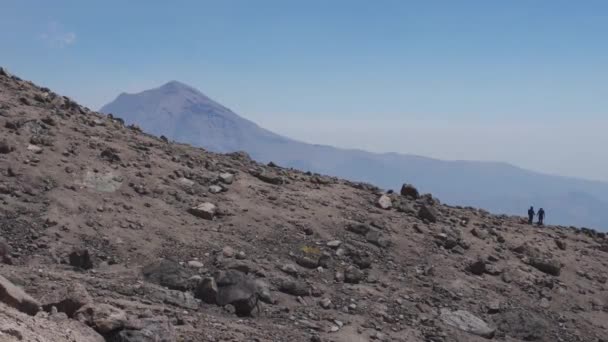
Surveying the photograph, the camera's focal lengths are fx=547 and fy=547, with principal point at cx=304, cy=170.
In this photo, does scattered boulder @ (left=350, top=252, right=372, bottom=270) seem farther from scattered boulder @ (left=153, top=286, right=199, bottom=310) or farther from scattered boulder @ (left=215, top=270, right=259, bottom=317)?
scattered boulder @ (left=153, top=286, right=199, bottom=310)

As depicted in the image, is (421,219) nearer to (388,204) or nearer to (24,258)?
(388,204)

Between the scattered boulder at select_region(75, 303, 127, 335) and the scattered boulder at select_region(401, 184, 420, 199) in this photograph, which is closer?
Result: the scattered boulder at select_region(75, 303, 127, 335)

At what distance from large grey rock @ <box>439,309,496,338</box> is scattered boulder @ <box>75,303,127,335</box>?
24.3 ft

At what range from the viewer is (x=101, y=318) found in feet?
24.2

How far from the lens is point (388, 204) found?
18000 mm

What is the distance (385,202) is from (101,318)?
12.0 m

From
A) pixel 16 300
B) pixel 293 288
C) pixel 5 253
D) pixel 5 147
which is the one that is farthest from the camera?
pixel 5 147

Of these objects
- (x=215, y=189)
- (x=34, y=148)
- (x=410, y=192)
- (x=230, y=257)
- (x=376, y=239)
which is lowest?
(x=230, y=257)

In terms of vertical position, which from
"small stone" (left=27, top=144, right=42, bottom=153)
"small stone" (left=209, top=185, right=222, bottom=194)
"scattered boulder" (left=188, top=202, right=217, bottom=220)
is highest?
"small stone" (left=27, top=144, right=42, bottom=153)

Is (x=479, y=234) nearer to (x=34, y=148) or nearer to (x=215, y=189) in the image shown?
(x=215, y=189)

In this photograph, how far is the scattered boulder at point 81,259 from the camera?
10547 mm

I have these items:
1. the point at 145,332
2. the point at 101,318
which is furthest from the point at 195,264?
the point at 101,318

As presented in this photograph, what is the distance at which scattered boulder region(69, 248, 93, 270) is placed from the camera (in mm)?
10547

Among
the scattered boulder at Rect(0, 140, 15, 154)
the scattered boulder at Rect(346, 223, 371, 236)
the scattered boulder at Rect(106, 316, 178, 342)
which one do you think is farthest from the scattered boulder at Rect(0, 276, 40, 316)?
the scattered boulder at Rect(346, 223, 371, 236)
